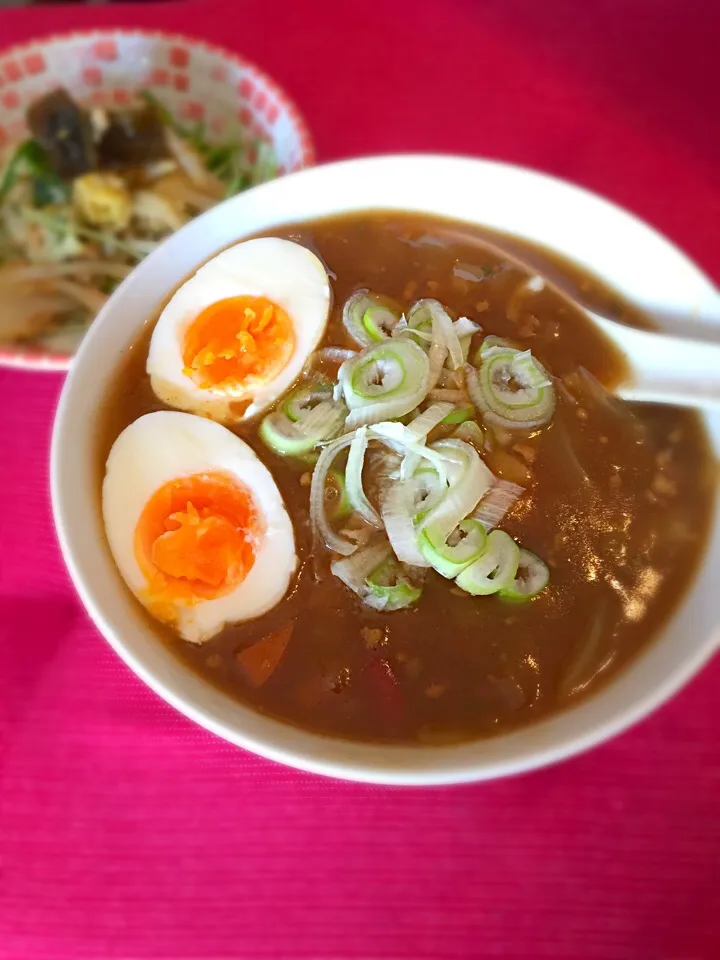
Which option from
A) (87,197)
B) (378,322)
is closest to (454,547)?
(378,322)

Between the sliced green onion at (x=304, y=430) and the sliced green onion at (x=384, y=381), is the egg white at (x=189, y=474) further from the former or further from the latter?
the sliced green onion at (x=384, y=381)

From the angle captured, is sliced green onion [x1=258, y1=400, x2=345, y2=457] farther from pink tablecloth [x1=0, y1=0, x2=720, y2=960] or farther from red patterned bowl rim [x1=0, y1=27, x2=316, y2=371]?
red patterned bowl rim [x1=0, y1=27, x2=316, y2=371]

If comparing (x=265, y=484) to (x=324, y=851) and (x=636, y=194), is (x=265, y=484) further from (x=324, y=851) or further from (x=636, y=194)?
(x=636, y=194)

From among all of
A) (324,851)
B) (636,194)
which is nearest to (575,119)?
(636,194)

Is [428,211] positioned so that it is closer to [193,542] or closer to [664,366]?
[664,366]


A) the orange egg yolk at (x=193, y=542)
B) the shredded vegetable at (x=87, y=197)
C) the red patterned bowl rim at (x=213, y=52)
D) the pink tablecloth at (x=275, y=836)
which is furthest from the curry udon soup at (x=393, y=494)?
the shredded vegetable at (x=87, y=197)

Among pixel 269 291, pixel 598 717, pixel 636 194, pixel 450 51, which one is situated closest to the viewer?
pixel 598 717

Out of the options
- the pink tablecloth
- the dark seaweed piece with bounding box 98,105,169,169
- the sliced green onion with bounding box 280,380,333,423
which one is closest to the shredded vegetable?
the dark seaweed piece with bounding box 98,105,169,169
